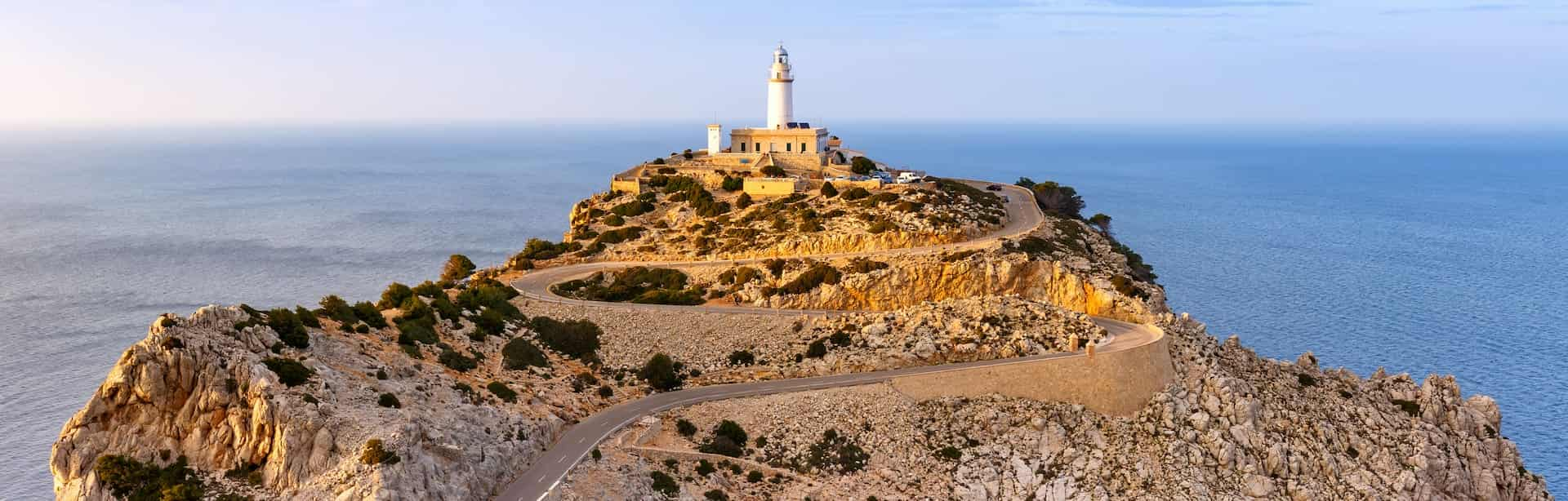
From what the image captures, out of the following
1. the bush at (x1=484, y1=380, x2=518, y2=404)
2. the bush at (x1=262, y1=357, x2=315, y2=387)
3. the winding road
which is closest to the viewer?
the bush at (x1=262, y1=357, x2=315, y2=387)

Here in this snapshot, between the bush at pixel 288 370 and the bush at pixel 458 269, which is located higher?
the bush at pixel 288 370

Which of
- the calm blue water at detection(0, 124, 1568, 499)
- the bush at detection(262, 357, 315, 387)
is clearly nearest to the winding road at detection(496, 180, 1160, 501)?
the bush at detection(262, 357, 315, 387)

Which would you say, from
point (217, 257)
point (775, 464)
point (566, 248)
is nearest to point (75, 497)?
point (775, 464)

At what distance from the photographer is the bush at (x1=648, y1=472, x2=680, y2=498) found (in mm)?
29469

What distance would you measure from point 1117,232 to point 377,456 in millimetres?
94444

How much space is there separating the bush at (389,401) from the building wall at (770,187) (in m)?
39.0

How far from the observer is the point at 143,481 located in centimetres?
2495

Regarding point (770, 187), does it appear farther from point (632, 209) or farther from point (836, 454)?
point (836, 454)

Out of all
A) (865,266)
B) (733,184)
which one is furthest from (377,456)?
(733,184)

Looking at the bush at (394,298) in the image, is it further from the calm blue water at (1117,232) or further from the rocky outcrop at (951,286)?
the rocky outcrop at (951,286)

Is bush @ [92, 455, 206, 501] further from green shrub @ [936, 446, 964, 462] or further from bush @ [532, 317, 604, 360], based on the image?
green shrub @ [936, 446, 964, 462]

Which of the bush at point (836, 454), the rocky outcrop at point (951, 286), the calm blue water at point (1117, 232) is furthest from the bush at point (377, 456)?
the rocky outcrop at point (951, 286)

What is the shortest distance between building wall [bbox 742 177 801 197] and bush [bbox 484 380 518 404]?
3465 centimetres

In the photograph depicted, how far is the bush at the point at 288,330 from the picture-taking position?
29672 millimetres
